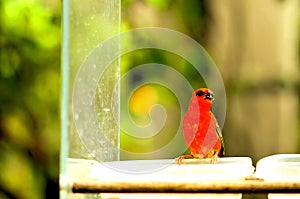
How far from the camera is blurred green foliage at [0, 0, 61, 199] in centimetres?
132

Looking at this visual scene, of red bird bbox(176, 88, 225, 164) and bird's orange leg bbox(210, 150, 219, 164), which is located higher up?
red bird bbox(176, 88, 225, 164)

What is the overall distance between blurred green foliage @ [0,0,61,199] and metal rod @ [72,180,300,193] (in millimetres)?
826

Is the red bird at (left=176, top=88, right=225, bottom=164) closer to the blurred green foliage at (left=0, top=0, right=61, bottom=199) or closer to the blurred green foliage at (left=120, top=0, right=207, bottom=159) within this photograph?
the blurred green foliage at (left=120, top=0, right=207, bottom=159)

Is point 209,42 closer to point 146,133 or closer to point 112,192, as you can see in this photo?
point 146,133

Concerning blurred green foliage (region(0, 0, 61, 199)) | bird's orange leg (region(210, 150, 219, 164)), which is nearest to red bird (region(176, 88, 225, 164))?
bird's orange leg (region(210, 150, 219, 164))

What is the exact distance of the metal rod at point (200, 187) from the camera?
19.7 inches

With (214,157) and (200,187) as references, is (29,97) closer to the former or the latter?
(214,157)

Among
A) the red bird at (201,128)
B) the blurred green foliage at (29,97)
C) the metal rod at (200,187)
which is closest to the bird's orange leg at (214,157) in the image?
the red bird at (201,128)

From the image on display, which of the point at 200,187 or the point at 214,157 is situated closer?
the point at 200,187

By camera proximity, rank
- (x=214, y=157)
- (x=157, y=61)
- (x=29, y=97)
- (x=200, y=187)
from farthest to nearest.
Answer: (x=29, y=97) → (x=157, y=61) → (x=214, y=157) → (x=200, y=187)

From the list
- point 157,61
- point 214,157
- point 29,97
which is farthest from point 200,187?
point 29,97

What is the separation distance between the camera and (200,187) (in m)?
0.50

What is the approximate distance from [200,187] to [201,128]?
0.29 meters

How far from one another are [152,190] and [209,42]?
85cm
